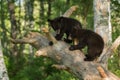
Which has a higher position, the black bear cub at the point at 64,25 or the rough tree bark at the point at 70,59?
the black bear cub at the point at 64,25

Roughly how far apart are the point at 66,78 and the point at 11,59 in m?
5.19

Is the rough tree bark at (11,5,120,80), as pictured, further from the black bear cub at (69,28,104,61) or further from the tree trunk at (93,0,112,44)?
the tree trunk at (93,0,112,44)

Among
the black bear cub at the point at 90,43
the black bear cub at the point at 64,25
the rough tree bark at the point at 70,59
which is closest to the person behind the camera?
the rough tree bark at the point at 70,59

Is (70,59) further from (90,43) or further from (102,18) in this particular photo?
(102,18)

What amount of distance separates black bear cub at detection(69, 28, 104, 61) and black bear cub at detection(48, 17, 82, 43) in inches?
11.7

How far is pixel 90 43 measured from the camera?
757 centimetres

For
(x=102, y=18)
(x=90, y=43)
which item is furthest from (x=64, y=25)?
(x=102, y=18)

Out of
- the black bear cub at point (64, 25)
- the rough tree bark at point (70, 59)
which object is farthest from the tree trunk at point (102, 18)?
the rough tree bark at point (70, 59)

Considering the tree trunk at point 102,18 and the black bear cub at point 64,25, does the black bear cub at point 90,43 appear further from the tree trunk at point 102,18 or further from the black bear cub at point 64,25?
the tree trunk at point 102,18

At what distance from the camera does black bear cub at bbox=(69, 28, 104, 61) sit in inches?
294

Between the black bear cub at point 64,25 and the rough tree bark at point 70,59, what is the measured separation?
0.31 m

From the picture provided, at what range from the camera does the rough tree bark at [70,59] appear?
22.8 ft

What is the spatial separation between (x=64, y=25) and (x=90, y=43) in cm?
86

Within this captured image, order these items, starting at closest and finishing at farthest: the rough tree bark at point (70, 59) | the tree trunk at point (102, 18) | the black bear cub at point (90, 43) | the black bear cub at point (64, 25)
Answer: the rough tree bark at point (70, 59)
the black bear cub at point (90, 43)
the black bear cub at point (64, 25)
the tree trunk at point (102, 18)
